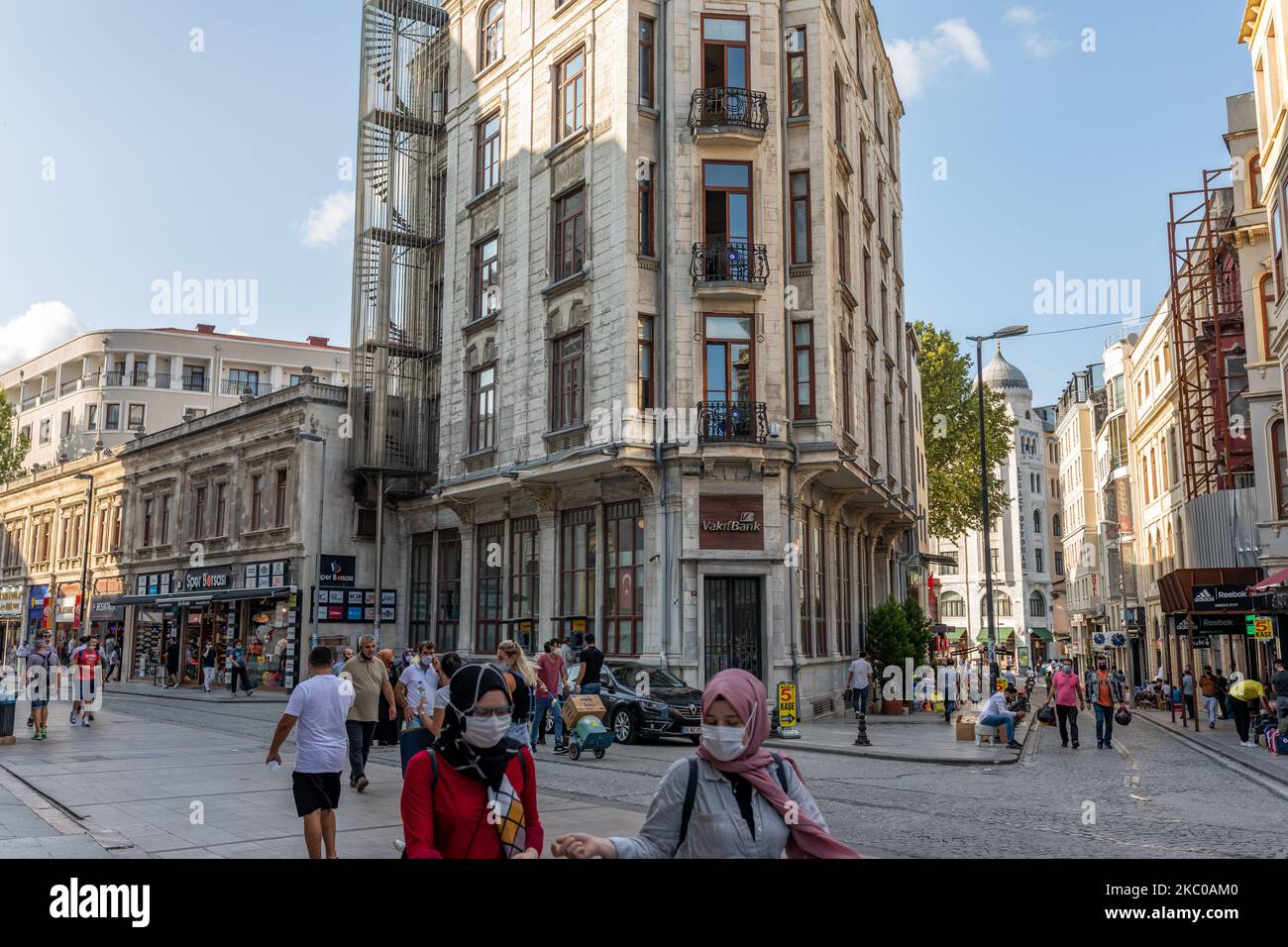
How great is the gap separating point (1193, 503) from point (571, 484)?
22.2 metres

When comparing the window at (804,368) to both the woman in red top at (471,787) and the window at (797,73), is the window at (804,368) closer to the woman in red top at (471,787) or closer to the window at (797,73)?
the window at (797,73)

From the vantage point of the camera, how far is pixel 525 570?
2955cm

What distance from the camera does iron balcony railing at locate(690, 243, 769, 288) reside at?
2545 centimetres

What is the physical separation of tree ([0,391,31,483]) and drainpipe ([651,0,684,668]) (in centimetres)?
5488

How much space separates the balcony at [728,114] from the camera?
2559cm

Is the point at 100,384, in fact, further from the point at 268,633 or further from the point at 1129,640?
the point at 1129,640

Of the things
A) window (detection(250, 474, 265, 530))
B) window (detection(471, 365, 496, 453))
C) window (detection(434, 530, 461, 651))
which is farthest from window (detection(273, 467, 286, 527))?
window (detection(471, 365, 496, 453))

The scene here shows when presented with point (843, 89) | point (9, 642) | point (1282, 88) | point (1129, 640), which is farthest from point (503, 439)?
point (9, 642)

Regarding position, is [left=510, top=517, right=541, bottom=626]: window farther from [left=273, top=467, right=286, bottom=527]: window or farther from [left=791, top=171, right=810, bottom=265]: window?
[left=273, top=467, right=286, bottom=527]: window

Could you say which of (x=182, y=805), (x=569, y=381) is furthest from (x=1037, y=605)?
(x=182, y=805)

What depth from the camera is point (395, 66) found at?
35938mm

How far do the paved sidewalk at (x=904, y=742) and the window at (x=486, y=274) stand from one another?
14956 millimetres

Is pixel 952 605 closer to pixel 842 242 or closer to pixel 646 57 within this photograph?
pixel 842 242
